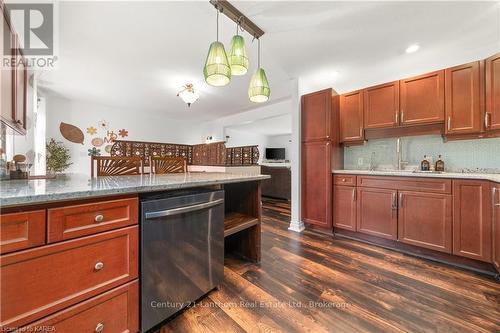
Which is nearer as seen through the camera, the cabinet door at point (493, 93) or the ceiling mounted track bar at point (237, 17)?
the ceiling mounted track bar at point (237, 17)

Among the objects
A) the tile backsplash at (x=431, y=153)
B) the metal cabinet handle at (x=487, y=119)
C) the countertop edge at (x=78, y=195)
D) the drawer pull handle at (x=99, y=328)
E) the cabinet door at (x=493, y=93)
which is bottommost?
the drawer pull handle at (x=99, y=328)

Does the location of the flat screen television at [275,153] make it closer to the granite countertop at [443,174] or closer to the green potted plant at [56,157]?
the granite countertop at [443,174]

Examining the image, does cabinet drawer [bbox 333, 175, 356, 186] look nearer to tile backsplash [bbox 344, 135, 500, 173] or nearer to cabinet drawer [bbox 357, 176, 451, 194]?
cabinet drawer [bbox 357, 176, 451, 194]

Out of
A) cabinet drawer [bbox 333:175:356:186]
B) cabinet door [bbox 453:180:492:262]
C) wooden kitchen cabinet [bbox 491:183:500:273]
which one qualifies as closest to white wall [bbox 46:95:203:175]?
cabinet drawer [bbox 333:175:356:186]

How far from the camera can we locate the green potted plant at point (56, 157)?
4.06 metres

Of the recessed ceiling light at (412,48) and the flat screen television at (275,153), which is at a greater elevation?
the recessed ceiling light at (412,48)

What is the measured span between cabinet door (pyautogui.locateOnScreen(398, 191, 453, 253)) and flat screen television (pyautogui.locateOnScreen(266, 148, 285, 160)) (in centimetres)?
751

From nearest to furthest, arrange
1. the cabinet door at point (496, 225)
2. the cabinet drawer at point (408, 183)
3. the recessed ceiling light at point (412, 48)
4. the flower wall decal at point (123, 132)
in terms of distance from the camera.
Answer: the cabinet door at point (496, 225), the cabinet drawer at point (408, 183), the recessed ceiling light at point (412, 48), the flower wall decal at point (123, 132)

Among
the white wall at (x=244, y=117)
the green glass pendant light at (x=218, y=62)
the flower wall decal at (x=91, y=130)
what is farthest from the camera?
the flower wall decal at (x=91, y=130)

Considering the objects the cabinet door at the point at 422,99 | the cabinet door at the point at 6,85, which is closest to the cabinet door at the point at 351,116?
the cabinet door at the point at 422,99

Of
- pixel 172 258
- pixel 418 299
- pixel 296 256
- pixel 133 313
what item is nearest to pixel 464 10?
pixel 418 299

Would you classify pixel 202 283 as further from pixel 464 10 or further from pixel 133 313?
pixel 464 10

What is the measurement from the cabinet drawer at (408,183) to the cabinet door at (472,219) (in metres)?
0.09

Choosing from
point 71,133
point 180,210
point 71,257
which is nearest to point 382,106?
point 180,210
